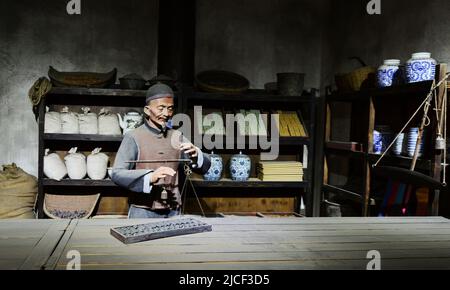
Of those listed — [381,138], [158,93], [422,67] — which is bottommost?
[381,138]

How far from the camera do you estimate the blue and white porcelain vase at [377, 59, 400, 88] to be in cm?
367

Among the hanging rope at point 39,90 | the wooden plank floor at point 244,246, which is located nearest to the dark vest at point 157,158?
the wooden plank floor at point 244,246

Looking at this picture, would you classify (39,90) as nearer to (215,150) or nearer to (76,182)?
(76,182)

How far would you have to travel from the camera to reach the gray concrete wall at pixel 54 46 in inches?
198

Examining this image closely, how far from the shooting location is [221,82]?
5234mm

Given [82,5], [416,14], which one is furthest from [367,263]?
[82,5]

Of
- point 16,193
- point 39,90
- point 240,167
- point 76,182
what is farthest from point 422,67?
point 16,193

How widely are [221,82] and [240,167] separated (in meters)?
1.01

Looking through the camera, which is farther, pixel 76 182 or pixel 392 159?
pixel 76 182

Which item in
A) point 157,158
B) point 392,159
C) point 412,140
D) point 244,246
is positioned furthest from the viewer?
point 392,159

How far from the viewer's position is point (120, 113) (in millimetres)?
5238

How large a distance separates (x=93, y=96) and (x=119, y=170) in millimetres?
2449

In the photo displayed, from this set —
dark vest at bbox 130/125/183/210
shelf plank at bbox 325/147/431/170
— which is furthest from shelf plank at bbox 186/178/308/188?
dark vest at bbox 130/125/183/210

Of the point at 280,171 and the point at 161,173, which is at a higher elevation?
the point at 161,173
